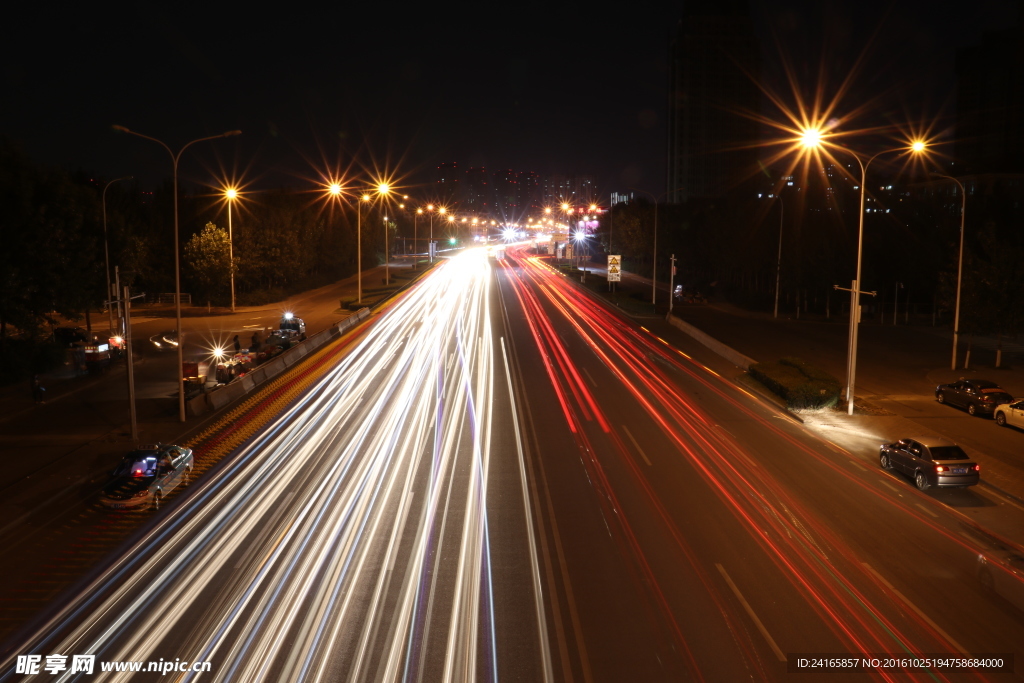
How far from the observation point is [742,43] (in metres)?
195

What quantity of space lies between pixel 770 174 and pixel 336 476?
6047 inches

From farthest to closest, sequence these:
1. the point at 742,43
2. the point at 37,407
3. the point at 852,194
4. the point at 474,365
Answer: the point at 742,43
the point at 852,194
the point at 474,365
the point at 37,407

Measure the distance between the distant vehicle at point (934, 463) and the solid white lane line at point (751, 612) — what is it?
7772 millimetres

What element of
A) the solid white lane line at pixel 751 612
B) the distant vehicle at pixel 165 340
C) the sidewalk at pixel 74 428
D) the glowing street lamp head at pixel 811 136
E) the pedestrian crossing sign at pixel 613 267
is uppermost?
the glowing street lamp head at pixel 811 136

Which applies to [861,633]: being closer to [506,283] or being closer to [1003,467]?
[1003,467]

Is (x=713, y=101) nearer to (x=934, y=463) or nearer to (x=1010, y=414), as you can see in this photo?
(x=1010, y=414)

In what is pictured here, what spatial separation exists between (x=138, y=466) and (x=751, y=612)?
13.8 metres

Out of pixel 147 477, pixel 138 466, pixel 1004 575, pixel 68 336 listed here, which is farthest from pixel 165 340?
pixel 1004 575

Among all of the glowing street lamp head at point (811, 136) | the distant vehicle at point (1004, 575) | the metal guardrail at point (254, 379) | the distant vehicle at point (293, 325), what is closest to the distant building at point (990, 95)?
the glowing street lamp head at point (811, 136)

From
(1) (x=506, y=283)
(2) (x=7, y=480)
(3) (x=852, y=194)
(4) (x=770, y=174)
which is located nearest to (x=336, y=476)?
(2) (x=7, y=480)

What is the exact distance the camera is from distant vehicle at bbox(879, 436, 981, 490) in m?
17.8

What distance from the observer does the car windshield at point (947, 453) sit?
18.2 m

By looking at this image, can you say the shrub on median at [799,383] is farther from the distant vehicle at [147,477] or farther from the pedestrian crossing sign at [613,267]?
the pedestrian crossing sign at [613,267]
